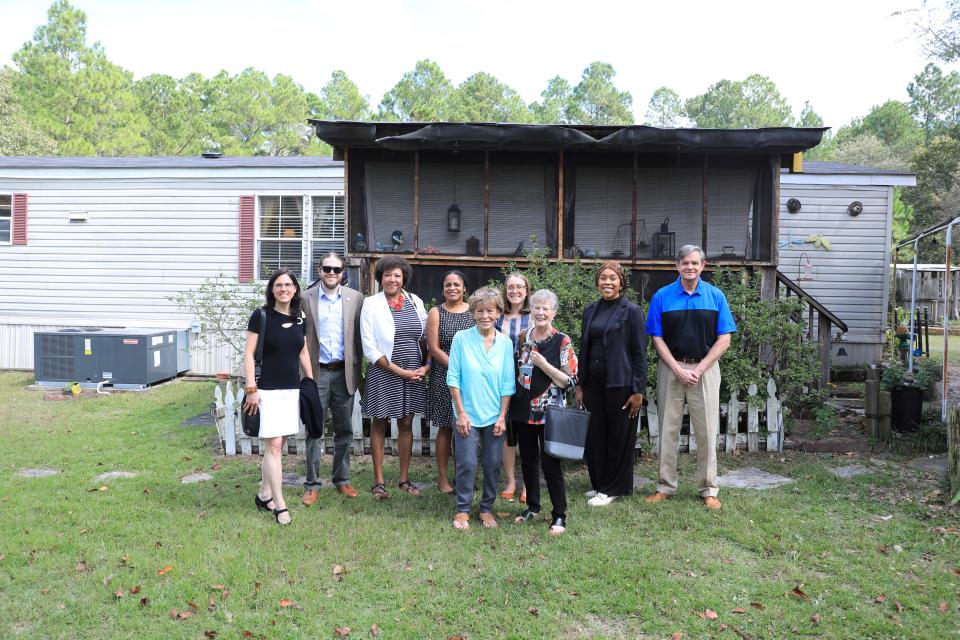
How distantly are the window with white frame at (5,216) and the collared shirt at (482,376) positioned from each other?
Answer: 34.5ft

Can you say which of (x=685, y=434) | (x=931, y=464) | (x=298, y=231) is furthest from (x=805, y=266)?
(x=298, y=231)

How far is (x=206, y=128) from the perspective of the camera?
3738 centimetres

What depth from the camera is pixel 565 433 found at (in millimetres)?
4195

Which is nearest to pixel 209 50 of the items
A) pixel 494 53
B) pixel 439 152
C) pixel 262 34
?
pixel 262 34

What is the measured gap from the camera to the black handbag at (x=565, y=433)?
165 inches

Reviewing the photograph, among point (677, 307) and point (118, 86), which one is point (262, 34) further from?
point (677, 307)

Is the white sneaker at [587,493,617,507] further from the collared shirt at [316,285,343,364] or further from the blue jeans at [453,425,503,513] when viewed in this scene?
the collared shirt at [316,285,343,364]

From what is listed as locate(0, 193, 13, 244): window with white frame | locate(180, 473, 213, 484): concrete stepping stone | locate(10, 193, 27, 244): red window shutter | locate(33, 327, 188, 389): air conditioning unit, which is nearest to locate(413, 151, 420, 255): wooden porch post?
locate(180, 473, 213, 484): concrete stepping stone

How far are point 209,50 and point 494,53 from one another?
59.0ft

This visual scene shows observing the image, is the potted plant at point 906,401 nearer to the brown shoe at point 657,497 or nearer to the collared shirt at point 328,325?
the brown shoe at point 657,497

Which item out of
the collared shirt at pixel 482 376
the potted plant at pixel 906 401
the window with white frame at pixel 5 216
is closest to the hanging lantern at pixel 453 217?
the collared shirt at pixel 482 376

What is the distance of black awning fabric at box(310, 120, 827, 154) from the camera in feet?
24.5

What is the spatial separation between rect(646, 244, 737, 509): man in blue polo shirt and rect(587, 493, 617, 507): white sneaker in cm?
26

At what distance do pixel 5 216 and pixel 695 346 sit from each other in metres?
11.5
